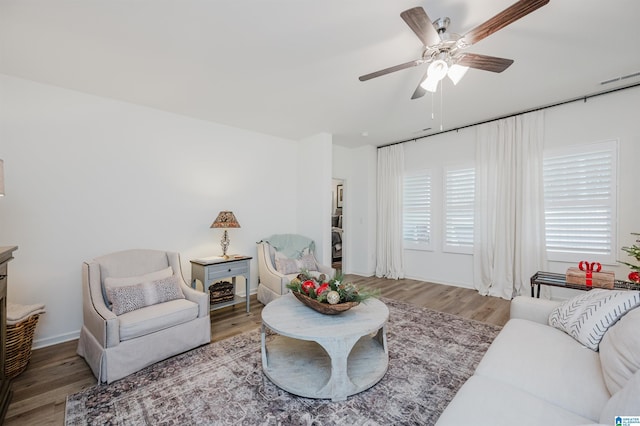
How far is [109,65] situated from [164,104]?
2.72 ft

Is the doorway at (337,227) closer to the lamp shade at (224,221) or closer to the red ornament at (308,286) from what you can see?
the lamp shade at (224,221)

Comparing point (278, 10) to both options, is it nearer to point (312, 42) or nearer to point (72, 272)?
point (312, 42)

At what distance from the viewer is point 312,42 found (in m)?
2.16

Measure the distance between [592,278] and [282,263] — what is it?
11.4ft

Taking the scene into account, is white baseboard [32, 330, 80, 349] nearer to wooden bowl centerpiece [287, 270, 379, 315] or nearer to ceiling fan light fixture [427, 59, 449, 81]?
wooden bowl centerpiece [287, 270, 379, 315]

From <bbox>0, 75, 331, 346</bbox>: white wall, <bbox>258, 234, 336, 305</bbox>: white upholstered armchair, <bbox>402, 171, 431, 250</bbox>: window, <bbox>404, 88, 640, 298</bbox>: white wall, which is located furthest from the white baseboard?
<bbox>404, 88, 640, 298</bbox>: white wall

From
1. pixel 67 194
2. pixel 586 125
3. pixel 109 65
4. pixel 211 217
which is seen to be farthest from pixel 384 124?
pixel 67 194

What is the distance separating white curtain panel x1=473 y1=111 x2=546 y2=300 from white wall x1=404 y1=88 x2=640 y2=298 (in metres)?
0.17

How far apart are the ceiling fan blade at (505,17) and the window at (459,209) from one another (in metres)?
3.04

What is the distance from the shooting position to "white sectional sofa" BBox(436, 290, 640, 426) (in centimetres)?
104

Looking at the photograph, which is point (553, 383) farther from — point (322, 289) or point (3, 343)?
point (3, 343)

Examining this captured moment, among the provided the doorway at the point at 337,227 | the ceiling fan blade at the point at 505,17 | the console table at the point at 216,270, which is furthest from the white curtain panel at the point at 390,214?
the ceiling fan blade at the point at 505,17

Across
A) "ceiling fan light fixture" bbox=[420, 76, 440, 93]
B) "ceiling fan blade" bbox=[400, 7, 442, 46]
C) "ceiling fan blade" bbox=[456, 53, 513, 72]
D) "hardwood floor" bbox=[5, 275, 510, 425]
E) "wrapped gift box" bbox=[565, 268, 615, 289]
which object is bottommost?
"hardwood floor" bbox=[5, 275, 510, 425]

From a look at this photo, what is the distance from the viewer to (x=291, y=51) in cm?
228
